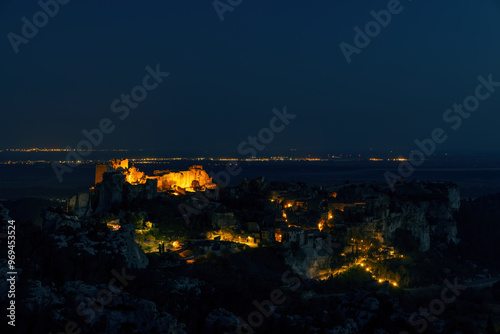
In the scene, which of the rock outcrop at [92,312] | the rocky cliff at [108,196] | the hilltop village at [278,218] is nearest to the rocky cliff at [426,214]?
the hilltop village at [278,218]

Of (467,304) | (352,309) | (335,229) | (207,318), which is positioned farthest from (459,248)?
(207,318)

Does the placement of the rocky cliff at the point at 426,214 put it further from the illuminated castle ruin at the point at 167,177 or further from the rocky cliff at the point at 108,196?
the rocky cliff at the point at 108,196

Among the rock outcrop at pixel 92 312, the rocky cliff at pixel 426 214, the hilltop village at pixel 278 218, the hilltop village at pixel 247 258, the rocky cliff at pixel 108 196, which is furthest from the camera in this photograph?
the rocky cliff at pixel 426 214

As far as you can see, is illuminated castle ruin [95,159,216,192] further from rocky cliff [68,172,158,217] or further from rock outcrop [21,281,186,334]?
rock outcrop [21,281,186,334]

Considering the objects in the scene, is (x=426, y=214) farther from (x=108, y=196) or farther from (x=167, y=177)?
(x=108, y=196)

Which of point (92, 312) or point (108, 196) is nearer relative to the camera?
point (92, 312)

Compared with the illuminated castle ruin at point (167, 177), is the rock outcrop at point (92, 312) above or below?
below

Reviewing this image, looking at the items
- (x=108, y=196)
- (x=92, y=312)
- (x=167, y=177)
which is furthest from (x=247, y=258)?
(x=167, y=177)

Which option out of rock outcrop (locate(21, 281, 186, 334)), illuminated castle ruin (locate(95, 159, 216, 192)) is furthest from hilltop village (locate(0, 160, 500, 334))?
illuminated castle ruin (locate(95, 159, 216, 192))
